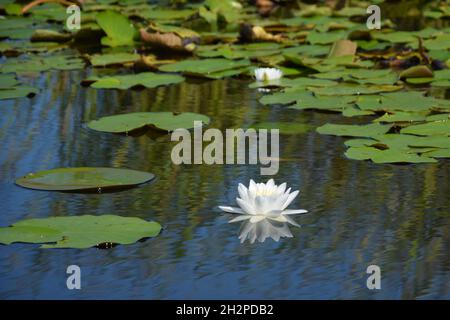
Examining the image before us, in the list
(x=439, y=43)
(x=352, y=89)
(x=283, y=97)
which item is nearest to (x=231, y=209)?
(x=283, y=97)

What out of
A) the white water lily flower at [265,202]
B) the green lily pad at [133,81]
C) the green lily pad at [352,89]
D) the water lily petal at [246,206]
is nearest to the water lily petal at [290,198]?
the white water lily flower at [265,202]

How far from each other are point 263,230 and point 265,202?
0.11 metres

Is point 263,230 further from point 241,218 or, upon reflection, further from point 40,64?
point 40,64

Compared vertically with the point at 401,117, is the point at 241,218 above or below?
below

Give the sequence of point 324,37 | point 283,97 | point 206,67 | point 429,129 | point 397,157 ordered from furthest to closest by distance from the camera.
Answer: point 324,37
point 206,67
point 283,97
point 429,129
point 397,157

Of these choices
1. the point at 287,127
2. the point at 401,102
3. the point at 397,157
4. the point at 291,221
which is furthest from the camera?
the point at 401,102

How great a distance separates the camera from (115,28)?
678cm

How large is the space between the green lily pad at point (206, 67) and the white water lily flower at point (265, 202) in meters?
2.54

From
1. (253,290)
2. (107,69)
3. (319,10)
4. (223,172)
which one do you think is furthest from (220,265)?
(319,10)

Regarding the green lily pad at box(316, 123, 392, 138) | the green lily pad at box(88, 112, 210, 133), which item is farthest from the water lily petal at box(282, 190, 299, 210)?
the green lily pad at box(88, 112, 210, 133)

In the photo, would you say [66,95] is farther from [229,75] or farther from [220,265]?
[220,265]

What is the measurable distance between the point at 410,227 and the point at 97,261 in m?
0.96

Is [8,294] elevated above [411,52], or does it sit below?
below

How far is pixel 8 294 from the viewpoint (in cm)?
254
